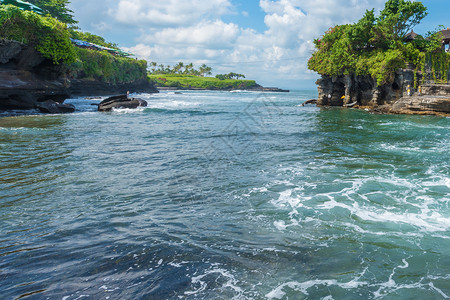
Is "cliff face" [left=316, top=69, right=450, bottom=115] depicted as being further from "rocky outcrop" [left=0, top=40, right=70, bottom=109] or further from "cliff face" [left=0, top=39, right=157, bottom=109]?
"rocky outcrop" [left=0, top=40, right=70, bottom=109]

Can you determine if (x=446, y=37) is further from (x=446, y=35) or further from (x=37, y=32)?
(x=37, y=32)

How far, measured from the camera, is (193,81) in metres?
157

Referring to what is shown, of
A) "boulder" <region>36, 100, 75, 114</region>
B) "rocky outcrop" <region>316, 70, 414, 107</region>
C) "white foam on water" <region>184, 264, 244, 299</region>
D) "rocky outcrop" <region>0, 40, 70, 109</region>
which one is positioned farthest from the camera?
"rocky outcrop" <region>316, 70, 414, 107</region>

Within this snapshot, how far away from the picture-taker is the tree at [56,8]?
2197 inches

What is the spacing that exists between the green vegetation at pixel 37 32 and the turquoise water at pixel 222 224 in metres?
18.0

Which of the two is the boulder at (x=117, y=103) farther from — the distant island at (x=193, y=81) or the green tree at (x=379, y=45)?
the distant island at (x=193, y=81)

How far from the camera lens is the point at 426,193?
8227 millimetres

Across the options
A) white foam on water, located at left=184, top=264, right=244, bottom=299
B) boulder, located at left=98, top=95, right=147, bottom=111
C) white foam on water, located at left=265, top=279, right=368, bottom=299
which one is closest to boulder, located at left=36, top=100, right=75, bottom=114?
boulder, located at left=98, top=95, right=147, bottom=111

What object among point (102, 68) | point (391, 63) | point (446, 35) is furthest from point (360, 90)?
point (102, 68)

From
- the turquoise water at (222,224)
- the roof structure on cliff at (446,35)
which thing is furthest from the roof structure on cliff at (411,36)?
the turquoise water at (222,224)

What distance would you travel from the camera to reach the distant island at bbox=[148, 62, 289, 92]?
151 metres

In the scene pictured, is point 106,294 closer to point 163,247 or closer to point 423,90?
point 163,247

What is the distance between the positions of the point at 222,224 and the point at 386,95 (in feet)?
116

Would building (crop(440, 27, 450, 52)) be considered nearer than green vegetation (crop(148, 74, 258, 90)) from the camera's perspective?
Yes
